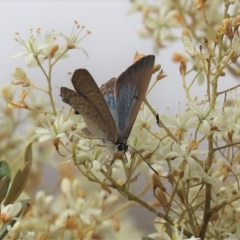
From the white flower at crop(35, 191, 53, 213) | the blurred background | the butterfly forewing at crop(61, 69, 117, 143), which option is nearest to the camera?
the butterfly forewing at crop(61, 69, 117, 143)

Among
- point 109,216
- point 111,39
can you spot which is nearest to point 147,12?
point 111,39

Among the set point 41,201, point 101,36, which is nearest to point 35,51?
point 41,201

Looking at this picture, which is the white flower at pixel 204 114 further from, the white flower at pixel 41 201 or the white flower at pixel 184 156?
the white flower at pixel 41 201

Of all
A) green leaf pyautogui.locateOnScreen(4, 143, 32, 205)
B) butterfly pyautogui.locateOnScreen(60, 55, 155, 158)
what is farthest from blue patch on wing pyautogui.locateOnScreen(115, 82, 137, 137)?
green leaf pyautogui.locateOnScreen(4, 143, 32, 205)

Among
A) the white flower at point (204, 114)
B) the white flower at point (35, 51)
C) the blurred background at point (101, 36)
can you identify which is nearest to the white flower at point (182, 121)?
the white flower at point (204, 114)

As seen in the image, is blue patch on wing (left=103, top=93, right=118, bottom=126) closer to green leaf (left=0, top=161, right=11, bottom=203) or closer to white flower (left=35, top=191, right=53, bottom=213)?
green leaf (left=0, top=161, right=11, bottom=203)

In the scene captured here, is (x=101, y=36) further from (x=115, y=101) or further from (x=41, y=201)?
(x=115, y=101)

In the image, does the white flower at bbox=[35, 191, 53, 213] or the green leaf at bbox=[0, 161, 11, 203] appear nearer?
the green leaf at bbox=[0, 161, 11, 203]

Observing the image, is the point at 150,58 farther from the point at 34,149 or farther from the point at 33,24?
the point at 33,24
